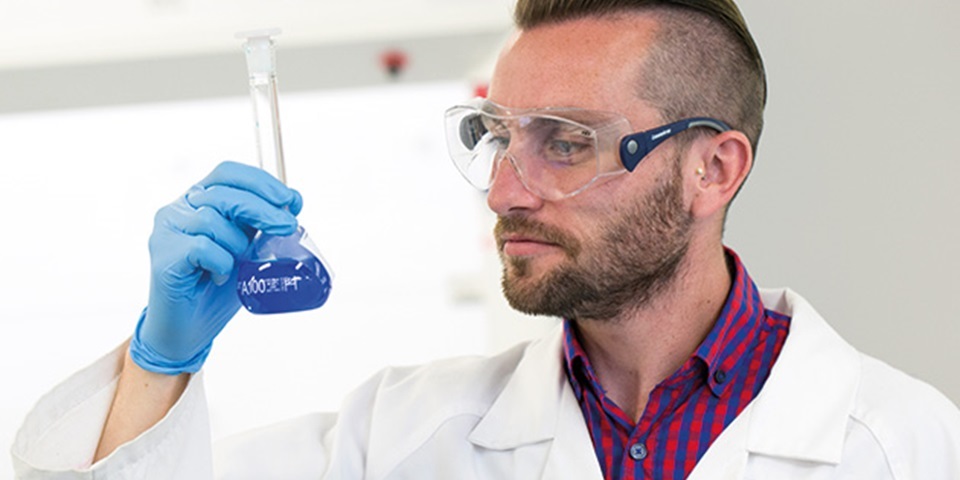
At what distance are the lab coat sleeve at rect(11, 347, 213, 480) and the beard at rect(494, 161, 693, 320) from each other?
497 mm

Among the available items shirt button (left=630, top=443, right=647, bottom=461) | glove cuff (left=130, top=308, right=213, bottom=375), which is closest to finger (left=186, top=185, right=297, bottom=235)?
glove cuff (left=130, top=308, right=213, bottom=375)

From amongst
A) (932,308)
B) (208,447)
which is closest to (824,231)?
(932,308)

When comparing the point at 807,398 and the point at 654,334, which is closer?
the point at 807,398

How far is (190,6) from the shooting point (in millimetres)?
3078

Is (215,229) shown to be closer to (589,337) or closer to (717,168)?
(589,337)

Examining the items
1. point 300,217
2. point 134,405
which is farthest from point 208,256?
point 300,217

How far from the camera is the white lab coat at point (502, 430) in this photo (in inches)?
57.6

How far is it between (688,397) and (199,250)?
2.52 ft

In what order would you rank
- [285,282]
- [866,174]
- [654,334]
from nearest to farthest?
[285,282] → [654,334] → [866,174]

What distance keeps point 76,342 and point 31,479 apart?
2.53 m

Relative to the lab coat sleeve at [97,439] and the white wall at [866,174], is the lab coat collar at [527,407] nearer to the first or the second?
the lab coat sleeve at [97,439]

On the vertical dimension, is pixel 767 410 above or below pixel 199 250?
below

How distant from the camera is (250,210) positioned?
55.4 inches

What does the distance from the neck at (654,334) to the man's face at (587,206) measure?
0.05 m
